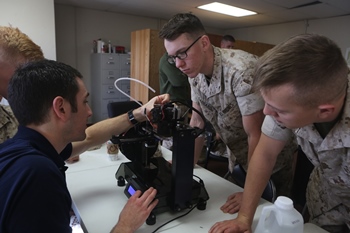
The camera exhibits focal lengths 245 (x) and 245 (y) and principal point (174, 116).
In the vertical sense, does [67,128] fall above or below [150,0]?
below

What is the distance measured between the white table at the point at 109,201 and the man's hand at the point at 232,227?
4 centimetres

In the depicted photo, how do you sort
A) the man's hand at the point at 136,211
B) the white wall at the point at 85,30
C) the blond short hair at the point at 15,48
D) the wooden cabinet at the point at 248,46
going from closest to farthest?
the man's hand at the point at 136,211
the blond short hair at the point at 15,48
the wooden cabinet at the point at 248,46
the white wall at the point at 85,30

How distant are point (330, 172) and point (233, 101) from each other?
0.58 metres

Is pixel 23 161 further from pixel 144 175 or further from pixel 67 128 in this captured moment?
pixel 144 175

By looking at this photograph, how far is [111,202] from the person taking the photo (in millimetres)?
1110

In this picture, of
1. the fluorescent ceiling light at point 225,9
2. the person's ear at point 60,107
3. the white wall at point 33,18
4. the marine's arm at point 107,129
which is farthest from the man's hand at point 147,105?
the fluorescent ceiling light at point 225,9

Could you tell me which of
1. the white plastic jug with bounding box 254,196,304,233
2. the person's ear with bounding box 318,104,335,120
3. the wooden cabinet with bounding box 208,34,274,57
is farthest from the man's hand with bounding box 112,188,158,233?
the wooden cabinet with bounding box 208,34,274,57

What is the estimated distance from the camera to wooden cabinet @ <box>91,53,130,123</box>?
515cm

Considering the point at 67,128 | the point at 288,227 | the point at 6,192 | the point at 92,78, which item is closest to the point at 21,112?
the point at 67,128

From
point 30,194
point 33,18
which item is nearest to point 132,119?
point 30,194

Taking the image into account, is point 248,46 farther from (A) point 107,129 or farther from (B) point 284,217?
(B) point 284,217

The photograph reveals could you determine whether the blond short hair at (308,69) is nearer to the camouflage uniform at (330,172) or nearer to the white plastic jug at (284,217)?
the camouflage uniform at (330,172)

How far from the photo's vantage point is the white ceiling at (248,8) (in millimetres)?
4340

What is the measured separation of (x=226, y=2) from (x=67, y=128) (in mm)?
4185
